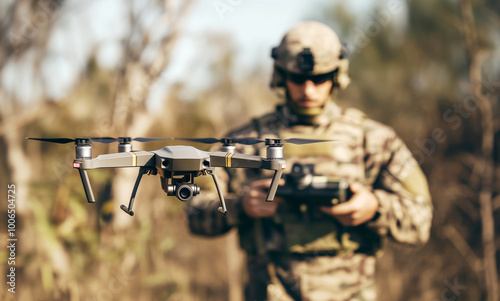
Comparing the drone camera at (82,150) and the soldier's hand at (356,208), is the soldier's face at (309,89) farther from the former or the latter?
the drone camera at (82,150)

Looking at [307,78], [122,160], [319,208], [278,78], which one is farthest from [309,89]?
[122,160]

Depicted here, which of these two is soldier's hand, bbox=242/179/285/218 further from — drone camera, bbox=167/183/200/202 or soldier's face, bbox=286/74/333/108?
drone camera, bbox=167/183/200/202

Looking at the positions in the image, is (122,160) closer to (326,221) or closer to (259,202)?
(259,202)

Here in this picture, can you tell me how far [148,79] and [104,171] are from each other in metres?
0.66

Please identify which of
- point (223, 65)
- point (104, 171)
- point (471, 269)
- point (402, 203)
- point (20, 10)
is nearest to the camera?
point (402, 203)

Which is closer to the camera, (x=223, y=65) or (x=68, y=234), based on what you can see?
(x=68, y=234)

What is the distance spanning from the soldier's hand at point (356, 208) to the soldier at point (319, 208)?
0.02 meters

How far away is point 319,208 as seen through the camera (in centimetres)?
217

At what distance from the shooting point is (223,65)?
4805 mm

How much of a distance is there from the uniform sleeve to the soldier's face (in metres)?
0.34

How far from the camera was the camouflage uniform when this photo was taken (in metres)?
2.26

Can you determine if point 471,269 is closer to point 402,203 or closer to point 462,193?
point 462,193

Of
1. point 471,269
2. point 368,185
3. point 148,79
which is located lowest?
point 471,269

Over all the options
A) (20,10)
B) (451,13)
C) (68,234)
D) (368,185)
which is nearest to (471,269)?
(451,13)
